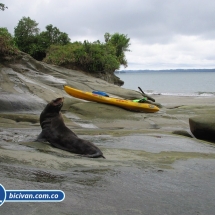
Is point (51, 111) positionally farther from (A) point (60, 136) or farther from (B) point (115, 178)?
(B) point (115, 178)

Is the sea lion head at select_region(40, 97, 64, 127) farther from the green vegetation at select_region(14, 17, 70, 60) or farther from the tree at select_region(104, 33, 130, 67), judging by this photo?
the tree at select_region(104, 33, 130, 67)

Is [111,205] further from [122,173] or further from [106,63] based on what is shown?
[106,63]

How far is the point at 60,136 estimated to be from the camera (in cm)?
668

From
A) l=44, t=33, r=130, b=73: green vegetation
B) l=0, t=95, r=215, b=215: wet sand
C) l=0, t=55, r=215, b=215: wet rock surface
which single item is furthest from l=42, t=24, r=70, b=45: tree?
l=0, t=95, r=215, b=215: wet sand

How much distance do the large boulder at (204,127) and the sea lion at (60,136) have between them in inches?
187

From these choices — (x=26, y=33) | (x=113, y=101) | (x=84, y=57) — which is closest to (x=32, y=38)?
(x=26, y=33)

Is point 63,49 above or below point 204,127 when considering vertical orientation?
above

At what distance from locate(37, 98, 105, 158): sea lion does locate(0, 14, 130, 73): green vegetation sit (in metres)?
17.9

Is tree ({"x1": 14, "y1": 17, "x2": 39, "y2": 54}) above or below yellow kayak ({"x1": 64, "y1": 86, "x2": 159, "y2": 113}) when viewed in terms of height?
above

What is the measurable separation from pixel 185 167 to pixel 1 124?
5919 mm

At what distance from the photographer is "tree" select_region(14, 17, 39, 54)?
3047cm

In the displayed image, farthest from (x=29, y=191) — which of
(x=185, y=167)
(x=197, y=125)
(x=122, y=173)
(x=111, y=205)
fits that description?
(x=197, y=125)

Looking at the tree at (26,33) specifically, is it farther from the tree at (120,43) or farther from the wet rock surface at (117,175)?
the wet rock surface at (117,175)

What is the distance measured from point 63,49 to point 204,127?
18.9 meters
